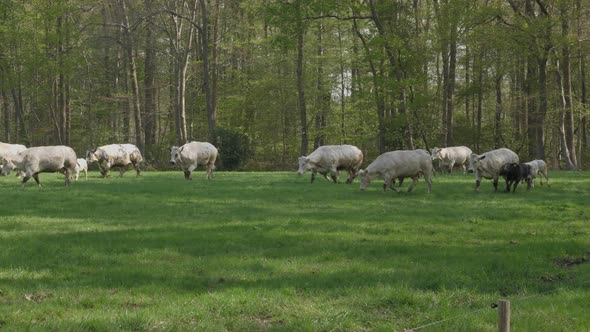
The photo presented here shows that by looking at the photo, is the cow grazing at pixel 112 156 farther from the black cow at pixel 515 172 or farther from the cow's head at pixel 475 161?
the black cow at pixel 515 172

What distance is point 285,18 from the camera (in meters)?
37.2

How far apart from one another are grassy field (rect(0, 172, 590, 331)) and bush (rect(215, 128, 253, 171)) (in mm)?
20961

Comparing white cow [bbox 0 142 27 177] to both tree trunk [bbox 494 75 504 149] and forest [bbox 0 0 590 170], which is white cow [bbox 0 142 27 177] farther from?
tree trunk [bbox 494 75 504 149]

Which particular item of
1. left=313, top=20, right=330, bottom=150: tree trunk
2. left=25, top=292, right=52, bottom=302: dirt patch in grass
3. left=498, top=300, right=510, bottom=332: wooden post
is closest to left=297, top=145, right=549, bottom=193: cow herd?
left=25, top=292, right=52, bottom=302: dirt patch in grass

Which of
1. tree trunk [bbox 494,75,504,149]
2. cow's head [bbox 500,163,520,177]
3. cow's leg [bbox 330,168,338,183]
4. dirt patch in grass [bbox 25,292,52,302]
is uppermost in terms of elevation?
tree trunk [bbox 494,75,504,149]

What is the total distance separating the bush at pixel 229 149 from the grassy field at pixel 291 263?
20961 mm

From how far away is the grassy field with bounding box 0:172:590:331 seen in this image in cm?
745

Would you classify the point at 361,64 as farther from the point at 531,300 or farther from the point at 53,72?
the point at 531,300

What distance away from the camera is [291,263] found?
34.0ft

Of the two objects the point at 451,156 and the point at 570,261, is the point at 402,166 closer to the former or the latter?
the point at 570,261

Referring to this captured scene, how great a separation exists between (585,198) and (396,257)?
1112 cm

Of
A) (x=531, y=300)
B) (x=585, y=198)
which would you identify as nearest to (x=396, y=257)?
(x=531, y=300)

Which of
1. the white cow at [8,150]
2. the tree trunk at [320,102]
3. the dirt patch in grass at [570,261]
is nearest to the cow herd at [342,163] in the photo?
the white cow at [8,150]

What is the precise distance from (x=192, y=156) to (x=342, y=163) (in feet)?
25.3
